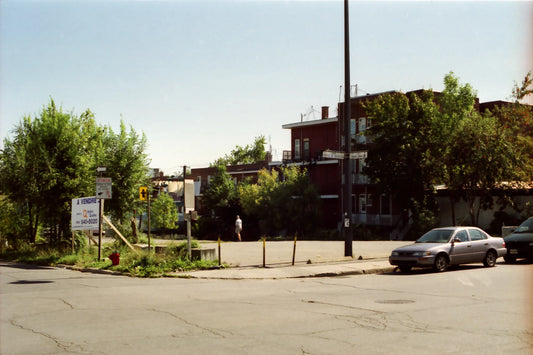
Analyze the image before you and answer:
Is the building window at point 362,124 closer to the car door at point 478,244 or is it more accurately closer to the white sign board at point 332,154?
the white sign board at point 332,154

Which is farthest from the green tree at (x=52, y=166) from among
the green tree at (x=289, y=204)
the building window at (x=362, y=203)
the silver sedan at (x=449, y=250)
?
the building window at (x=362, y=203)

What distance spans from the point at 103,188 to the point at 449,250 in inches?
483

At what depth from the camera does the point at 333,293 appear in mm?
13164

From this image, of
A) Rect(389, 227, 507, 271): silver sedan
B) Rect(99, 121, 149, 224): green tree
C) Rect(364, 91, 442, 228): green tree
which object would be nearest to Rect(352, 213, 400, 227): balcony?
Rect(364, 91, 442, 228): green tree

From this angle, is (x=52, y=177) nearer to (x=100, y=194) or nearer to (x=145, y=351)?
(x=100, y=194)

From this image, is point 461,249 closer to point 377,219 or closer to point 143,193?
point 143,193

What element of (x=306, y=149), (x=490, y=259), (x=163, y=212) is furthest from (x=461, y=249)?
(x=163, y=212)

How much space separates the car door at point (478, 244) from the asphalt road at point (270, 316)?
7.41 ft

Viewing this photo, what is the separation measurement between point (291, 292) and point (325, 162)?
41.7 meters

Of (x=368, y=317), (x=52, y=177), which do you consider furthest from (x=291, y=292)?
(x=52, y=177)

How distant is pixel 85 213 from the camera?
22.0 m

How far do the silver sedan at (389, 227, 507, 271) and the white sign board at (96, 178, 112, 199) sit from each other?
10.4m

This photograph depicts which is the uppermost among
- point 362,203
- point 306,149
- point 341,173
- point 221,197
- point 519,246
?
point 306,149

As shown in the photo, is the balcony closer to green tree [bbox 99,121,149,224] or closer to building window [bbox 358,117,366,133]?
building window [bbox 358,117,366,133]
